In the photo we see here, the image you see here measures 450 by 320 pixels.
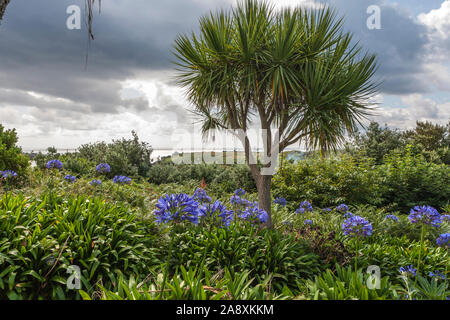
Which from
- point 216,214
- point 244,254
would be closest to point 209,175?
point 216,214

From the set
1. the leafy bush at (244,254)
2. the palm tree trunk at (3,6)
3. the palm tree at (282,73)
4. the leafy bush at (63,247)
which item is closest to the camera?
the leafy bush at (63,247)

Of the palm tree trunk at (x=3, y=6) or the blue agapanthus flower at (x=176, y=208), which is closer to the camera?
the blue agapanthus flower at (x=176, y=208)

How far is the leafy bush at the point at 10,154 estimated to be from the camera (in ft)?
20.1

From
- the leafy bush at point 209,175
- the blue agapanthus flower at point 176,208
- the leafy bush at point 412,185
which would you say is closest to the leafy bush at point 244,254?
the blue agapanthus flower at point 176,208

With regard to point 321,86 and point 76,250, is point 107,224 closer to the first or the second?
point 76,250

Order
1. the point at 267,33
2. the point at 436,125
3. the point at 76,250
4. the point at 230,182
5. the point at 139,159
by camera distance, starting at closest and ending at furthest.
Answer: the point at 76,250 → the point at 267,33 → the point at 230,182 → the point at 139,159 → the point at 436,125

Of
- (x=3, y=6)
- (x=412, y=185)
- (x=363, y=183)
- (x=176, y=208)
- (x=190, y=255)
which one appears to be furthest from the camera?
(x=412, y=185)

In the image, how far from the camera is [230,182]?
34.4 feet

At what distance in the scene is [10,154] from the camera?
244 inches

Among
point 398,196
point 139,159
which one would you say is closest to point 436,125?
point 398,196

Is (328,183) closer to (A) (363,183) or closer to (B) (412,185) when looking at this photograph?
(A) (363,183)

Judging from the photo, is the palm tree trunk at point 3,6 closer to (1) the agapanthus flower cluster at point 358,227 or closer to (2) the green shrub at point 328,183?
(1) the agapanthus flower cluster at point 358,227
